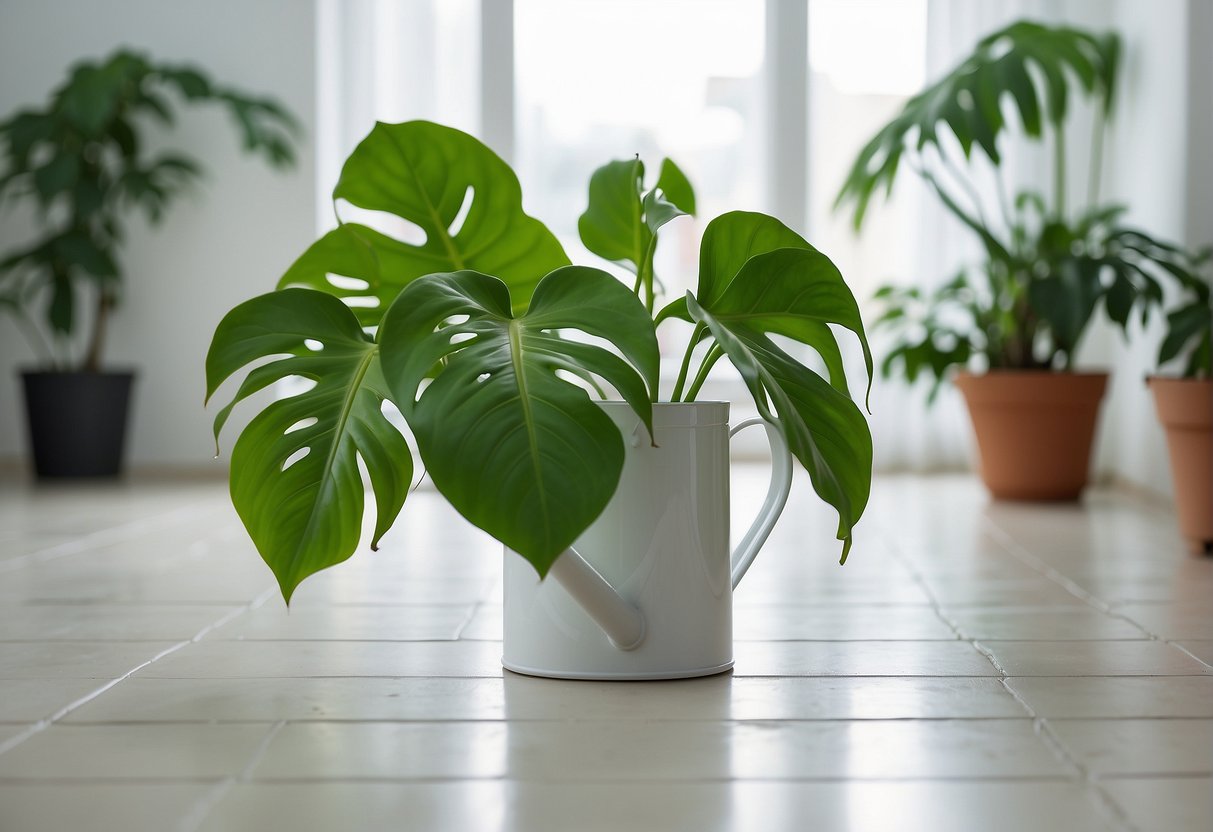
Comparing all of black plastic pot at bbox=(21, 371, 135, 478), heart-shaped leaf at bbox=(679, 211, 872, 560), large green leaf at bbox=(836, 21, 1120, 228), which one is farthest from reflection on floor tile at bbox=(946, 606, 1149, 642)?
black plastic pot at bbox=(21, 371, 135, 478)

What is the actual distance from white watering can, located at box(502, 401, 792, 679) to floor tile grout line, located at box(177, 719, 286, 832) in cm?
29

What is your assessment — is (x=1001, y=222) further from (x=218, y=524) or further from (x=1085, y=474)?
(x=218, y=524)

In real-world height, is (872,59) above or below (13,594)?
above

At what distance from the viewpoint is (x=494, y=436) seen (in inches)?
40.6

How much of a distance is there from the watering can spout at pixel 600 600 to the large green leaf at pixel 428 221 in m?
0.31

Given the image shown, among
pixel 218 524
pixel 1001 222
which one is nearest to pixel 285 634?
pixel 218 524

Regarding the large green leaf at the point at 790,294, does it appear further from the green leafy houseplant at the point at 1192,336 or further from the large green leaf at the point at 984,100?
the large green leaf at the point at 984,100

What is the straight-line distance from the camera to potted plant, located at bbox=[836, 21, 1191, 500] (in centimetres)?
284

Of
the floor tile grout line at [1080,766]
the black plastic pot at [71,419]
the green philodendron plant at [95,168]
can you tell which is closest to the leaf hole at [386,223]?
the green philodendron plant at [95,168]

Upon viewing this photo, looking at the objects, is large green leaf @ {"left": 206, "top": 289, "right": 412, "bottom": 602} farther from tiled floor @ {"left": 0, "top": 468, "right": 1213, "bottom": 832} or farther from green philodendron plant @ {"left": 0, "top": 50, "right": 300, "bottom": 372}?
green philodendron plant @ {"left": 0, "top": 50, "right": 300, "bottom": 372}

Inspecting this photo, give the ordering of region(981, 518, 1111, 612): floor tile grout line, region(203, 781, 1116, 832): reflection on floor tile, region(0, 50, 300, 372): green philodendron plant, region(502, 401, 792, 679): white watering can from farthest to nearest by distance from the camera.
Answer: region(0, 50, 300, 372): green philodendron plant, region(981, 518, 1111, 612): floor tile grout line, region(502, 401, 792, 679): white watering can, region(203, 781, 1116, 832): reflection on floor tile

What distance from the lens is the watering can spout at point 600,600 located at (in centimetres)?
117

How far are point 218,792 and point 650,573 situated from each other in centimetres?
46

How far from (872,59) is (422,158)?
3134 millimetres
